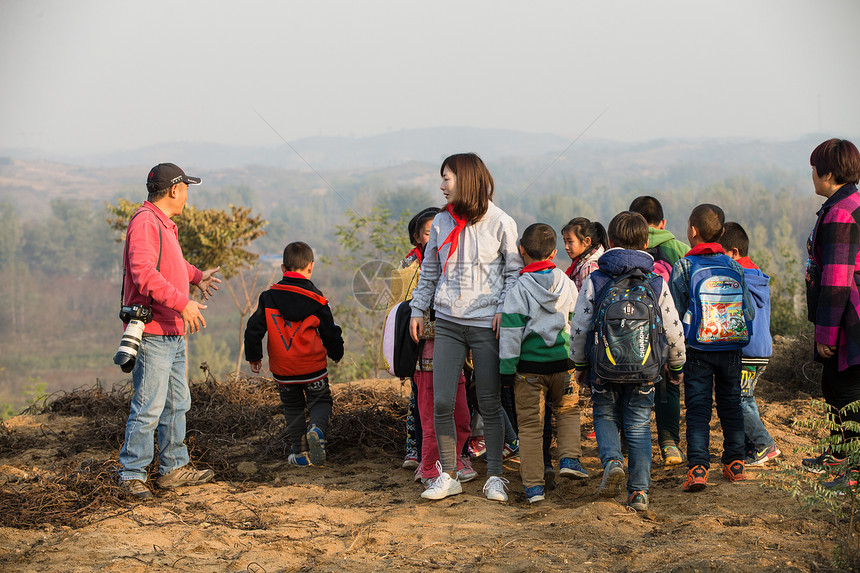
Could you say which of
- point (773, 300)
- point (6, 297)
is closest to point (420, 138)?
point (6, 297)

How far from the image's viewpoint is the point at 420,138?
138m

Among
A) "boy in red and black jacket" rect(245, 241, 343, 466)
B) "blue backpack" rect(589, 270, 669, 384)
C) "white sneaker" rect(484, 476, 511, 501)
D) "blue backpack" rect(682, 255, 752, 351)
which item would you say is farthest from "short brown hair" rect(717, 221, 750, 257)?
"boy in red and black jacket" rect(245, 241, 343, 466)

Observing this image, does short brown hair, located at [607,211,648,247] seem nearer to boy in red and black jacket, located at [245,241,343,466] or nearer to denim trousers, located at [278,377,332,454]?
boy in red and black jacket, located at [245,241,343,466]

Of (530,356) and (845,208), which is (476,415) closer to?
(530,356)

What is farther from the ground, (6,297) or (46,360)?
(6,297)

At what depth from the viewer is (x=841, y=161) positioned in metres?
3.86

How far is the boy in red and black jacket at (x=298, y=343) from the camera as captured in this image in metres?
5.14

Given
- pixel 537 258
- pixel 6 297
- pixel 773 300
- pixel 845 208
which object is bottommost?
Result: pixel 6 297

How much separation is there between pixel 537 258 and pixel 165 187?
249 centimetres

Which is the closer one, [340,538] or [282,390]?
[340,538]

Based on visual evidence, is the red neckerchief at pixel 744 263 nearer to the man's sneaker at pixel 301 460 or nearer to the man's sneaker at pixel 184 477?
the man's sneaker at pixel 301 460

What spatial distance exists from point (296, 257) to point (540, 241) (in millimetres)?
1939

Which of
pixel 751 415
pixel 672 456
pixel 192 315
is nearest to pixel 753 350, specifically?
pixel 751 415

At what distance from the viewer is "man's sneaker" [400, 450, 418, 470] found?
5.13 meters
